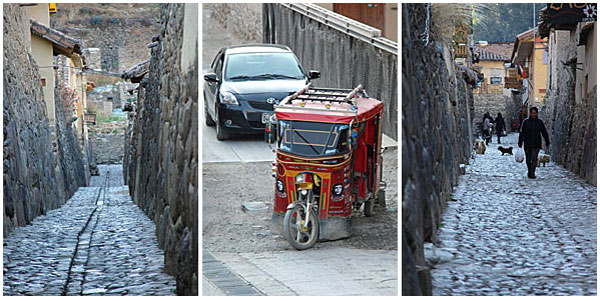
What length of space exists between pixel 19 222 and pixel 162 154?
300 cm

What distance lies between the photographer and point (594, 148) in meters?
10.2

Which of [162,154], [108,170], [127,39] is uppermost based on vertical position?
[127,39]

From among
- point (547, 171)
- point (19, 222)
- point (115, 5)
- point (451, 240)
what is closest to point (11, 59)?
point (19, 222)

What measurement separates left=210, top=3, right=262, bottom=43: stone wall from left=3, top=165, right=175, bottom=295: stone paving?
183cm

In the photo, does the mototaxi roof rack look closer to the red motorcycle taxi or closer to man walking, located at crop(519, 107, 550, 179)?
the red motorcycle taxi

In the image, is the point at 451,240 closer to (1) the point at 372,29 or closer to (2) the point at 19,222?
(1) the point at 372,29

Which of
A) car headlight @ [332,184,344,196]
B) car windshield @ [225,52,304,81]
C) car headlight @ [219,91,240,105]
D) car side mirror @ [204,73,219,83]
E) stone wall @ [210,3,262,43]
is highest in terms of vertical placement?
stone wall @ [210,3,262,43]

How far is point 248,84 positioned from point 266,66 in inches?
7.7

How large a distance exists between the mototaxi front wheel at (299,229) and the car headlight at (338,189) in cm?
30

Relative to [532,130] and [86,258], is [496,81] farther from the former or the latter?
[86,258]

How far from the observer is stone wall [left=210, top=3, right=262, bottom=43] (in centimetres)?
473

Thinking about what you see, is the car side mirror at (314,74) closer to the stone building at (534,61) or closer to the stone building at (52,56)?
the stone building at (52,56)

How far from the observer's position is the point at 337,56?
4.95 metres

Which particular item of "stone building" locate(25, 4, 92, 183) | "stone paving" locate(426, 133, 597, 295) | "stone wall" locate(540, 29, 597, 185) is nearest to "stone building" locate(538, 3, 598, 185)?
"stone wall" locate(540, 29, 597, 185)
